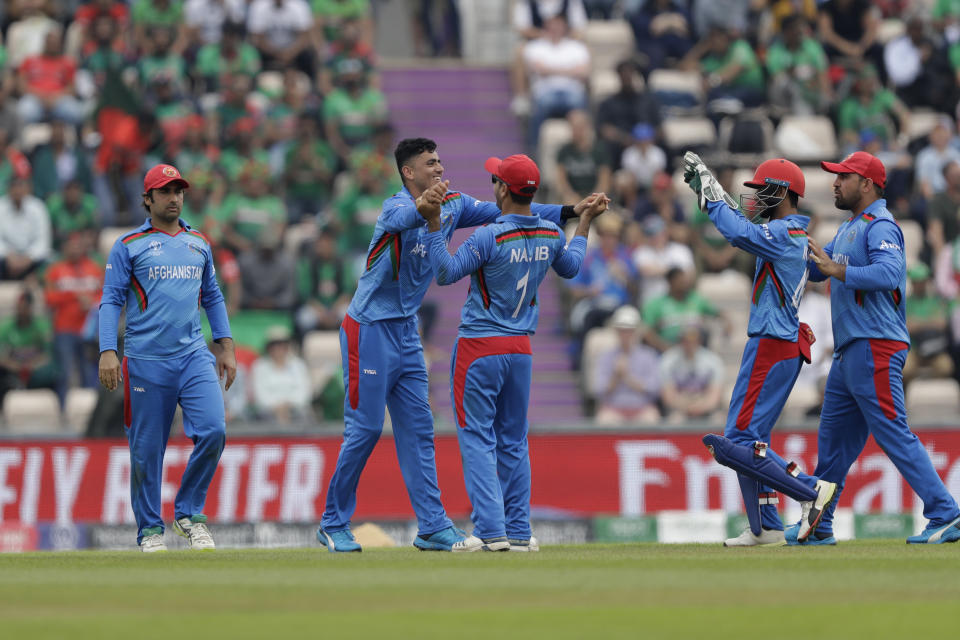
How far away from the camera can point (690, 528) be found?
16.2 m

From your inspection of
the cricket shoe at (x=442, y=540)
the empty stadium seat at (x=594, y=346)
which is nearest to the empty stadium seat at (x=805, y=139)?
the empty stadium seat at (x=594, y=346)

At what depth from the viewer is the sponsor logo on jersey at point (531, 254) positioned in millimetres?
11023

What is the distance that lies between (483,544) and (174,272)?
284 cm

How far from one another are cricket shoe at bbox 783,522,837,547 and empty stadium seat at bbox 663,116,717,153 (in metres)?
10.7

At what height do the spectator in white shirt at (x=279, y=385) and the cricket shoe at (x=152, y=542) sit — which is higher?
the spectator in white shirt at (x=279, y=385)

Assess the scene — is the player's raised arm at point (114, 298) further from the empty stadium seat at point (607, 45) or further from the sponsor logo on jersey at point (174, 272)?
the empty stadium seat at point (607, 45)

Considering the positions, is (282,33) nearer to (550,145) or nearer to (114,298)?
(550,145)

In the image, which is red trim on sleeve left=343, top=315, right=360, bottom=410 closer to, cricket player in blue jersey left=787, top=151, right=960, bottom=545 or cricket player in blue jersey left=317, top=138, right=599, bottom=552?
cricket player in blue jersey left=317, top=138, right=599, bottom=552

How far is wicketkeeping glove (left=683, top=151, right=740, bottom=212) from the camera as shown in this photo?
11156 mm

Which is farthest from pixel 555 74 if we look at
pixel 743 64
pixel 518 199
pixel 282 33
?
pixel 518 199

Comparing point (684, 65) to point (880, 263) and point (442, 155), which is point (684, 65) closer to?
point (442, 155)

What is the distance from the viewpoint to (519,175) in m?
11.0

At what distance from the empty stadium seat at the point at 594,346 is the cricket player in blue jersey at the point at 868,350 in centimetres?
726

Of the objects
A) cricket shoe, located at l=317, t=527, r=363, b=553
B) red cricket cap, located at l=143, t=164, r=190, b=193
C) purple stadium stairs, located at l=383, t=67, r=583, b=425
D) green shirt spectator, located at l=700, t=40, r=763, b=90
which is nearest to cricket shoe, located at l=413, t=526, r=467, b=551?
cricket shoe, located at l=317, t=527, r=363, b=553
